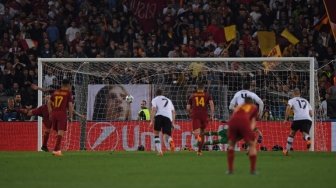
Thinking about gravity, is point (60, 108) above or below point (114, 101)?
below

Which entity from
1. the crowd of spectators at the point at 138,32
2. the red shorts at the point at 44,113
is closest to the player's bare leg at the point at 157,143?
the red shorts at the point at 44,113

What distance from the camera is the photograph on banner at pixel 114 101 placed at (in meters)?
31.8

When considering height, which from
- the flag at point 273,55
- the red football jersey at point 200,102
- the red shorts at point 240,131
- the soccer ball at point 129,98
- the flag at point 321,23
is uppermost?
the flag at point 321,23

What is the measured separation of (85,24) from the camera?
36281 millimetres

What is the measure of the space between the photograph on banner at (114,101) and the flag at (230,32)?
458 centimetres

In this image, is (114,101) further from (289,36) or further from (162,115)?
(289,36)

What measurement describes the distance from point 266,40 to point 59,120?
37.4 ft

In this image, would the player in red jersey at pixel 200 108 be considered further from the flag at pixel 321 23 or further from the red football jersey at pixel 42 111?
the flag at pixel 321 23

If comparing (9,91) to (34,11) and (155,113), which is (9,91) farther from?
(155,113)

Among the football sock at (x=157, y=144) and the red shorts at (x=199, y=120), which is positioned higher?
the red shorts at (x=199, y=120)

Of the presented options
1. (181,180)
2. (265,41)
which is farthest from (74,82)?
(181,180)

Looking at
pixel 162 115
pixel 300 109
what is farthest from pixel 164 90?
pixel 300 109

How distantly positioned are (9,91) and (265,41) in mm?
9359

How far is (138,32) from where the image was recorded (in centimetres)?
3609
